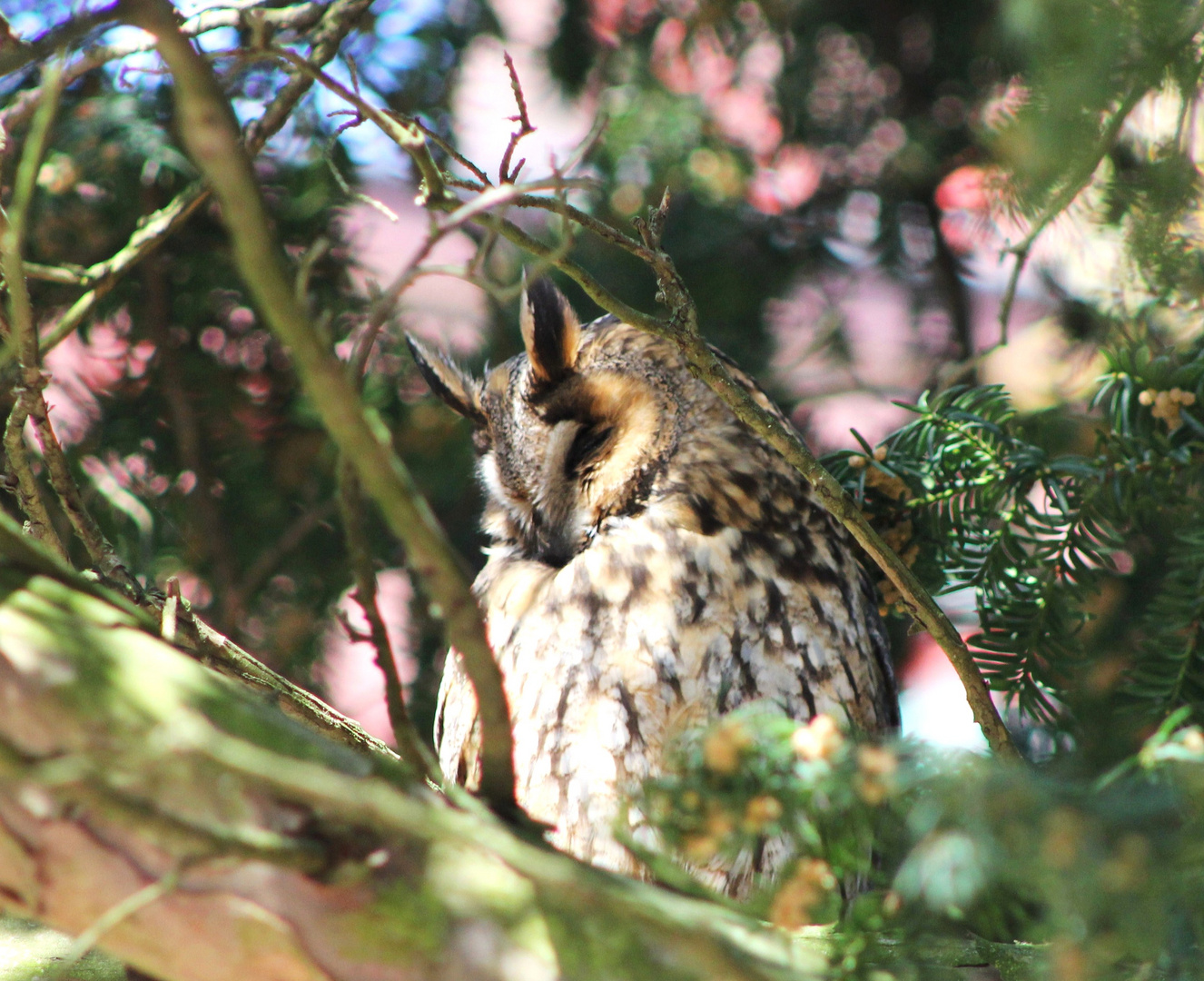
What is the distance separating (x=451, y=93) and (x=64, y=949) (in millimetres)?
1323

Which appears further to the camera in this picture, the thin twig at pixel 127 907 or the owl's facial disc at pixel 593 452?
the owl's facial disc at pixel 593 452

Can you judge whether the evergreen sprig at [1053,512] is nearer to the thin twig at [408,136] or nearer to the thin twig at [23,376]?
the thin twig at [408,136]

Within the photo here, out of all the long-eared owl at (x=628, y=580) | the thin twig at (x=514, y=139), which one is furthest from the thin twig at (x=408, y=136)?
the long-eared owl at (x=628, y=580)

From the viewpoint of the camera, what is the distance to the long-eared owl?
1.11 m

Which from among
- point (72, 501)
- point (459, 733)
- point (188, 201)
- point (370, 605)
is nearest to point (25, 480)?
point (72, 501)

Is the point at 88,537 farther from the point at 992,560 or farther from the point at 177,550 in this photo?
the point at 992,560

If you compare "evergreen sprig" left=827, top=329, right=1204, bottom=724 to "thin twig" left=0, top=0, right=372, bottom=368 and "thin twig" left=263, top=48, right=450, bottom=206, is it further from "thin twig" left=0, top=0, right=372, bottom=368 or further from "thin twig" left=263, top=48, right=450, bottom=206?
"thin twig" left=0, top=0, right=372, bottom=368

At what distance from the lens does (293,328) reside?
428 mm

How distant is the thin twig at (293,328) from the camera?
415mm

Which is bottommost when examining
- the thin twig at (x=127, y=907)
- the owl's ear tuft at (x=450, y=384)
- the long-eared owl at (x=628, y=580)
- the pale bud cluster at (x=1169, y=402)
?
the thin twig at (x=127, y=907)

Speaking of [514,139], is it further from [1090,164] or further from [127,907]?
[127,907]

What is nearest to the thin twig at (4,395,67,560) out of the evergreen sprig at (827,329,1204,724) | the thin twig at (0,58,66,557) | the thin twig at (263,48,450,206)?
the thin twig at (0,58,66,557)

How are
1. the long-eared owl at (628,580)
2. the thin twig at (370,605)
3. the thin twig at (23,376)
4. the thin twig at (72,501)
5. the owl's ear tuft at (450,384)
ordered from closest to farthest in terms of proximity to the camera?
the thin twig at (370,605), the thin twig at (23,376), the thin twig at (72,501), the long-eared owl at (628,580), the owl's ear tuft at (450,384)

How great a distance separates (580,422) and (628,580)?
0.76 ft
